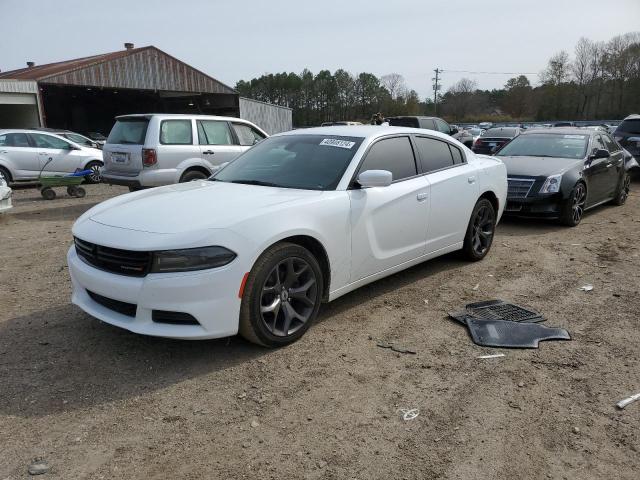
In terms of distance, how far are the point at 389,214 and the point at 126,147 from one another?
255 inches

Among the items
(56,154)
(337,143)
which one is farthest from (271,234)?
(56,154)

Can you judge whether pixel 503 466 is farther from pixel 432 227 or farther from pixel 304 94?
pixel 304 94

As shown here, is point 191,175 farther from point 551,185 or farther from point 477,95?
point 477,95

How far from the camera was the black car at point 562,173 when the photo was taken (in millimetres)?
7918

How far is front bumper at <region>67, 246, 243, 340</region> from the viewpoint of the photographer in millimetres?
3189

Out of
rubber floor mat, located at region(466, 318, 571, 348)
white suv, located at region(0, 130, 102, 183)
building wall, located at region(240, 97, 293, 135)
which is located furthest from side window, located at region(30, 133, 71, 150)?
building wall, located at region(240, 97, 293, 135)

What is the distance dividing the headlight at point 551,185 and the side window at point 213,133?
5.88 metres

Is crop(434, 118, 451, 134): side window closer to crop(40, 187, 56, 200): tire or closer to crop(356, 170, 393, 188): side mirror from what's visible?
crop(40, 187, 56, 200): tire

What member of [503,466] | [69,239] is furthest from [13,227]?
[503,466]

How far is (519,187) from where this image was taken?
8.06 metres

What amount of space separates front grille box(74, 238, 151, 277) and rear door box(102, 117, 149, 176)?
5823 mm

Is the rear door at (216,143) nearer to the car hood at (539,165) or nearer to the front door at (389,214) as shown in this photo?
the car hood at (539,165)

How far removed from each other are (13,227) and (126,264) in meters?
6.43

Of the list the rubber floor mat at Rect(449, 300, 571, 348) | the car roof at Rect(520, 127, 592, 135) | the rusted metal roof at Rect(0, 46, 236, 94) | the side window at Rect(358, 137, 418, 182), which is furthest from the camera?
the rusted metal roof at Rect(0, 46, 236, 94)
